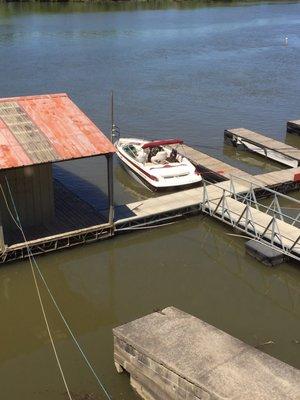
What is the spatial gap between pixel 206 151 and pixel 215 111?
8.50 meters

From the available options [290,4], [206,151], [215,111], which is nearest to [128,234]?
[206,151]

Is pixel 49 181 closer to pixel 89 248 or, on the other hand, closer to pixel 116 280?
pixel 89 248

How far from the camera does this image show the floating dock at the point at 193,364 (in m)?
9.49

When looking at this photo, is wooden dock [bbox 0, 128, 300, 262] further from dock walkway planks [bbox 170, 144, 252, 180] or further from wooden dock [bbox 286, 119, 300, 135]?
wooden dock [bbox 286, 119, 300, 135]

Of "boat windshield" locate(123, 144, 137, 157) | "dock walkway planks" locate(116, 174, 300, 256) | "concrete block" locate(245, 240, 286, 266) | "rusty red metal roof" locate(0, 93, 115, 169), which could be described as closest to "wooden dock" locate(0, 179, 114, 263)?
"dock walkway planks" locate(116, 174, 300, 256)

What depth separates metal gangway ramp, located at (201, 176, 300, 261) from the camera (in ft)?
55.0

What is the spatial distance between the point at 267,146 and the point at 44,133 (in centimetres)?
1387

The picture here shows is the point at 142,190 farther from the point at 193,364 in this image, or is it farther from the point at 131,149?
the point at 193,364

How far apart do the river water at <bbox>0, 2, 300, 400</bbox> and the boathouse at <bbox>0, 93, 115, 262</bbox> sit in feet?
2.48

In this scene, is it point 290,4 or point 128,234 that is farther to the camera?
point 290,4

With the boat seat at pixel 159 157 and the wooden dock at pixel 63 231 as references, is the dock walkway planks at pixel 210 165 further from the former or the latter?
the wooden dock at pixel 63 231

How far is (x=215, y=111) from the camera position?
119 ft

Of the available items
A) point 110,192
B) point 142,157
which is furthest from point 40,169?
point 142,157

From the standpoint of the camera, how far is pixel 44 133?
54.6 feet
